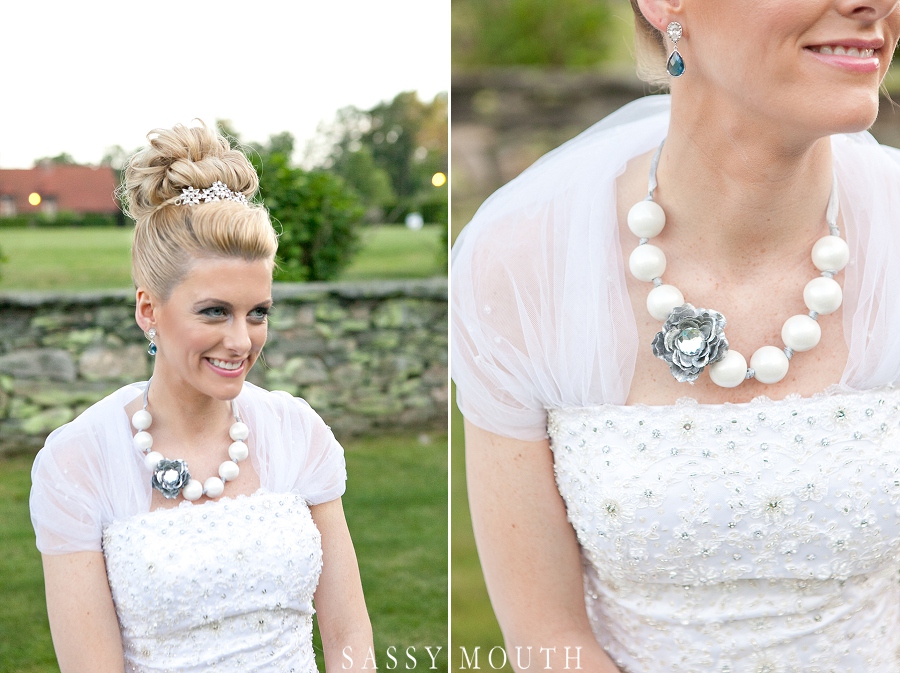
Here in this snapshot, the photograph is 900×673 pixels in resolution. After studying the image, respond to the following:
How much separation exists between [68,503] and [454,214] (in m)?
4.23

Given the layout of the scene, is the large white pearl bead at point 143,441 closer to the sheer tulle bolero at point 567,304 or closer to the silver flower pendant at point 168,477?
the silver flower pendant at point 168,477

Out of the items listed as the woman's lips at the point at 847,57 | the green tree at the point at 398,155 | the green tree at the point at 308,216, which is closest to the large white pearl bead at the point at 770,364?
the woman's lips at the point at 847,57

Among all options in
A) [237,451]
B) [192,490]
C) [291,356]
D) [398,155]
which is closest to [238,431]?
[237,451]

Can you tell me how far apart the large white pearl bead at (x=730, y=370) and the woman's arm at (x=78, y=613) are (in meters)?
1.17

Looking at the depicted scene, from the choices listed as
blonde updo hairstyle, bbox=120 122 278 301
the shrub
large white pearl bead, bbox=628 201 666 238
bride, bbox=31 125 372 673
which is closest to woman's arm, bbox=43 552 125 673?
bride, bbox=31 125 372 673

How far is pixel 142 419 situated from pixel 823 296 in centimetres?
127

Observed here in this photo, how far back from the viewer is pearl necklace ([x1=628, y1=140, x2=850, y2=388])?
162cm

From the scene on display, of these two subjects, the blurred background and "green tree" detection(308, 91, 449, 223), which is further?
"green tree" detection(308, 91, 449, 223)

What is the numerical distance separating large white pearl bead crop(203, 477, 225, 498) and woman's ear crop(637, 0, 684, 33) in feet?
3.79

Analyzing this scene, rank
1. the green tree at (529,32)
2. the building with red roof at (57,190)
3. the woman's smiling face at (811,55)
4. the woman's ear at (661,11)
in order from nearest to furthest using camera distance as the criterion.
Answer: the woman's smiling face at (811,55)
the woman's ear at (661,11)
the building with red roof at (57,190)
the green tree at (529,32)

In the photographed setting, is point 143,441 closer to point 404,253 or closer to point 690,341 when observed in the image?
point 690,341

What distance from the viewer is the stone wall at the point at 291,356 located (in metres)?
3.13

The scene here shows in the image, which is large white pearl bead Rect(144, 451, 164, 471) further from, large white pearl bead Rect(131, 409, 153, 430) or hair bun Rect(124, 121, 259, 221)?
hair bun Rect(124, 121, 259, 221)

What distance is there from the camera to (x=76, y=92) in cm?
234
